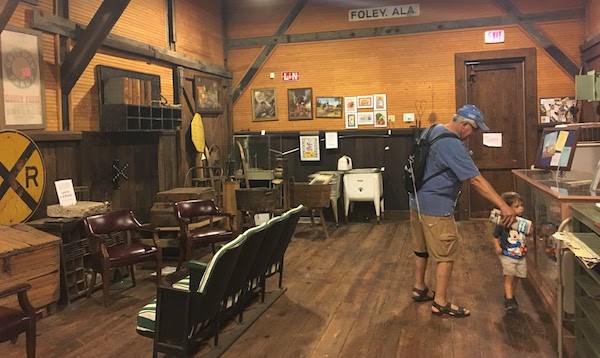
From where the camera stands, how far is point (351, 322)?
3805 mm

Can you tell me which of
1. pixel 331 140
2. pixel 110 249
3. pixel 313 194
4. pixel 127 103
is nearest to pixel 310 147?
pixel 331 140

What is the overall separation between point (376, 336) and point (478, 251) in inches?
113

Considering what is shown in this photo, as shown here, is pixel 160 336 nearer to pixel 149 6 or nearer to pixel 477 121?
pixel 477 121

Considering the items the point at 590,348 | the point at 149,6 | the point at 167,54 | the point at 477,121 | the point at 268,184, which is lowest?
the point at 590,348

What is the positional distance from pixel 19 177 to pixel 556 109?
7089 millimetres

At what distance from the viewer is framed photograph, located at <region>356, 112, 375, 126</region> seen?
8.27 m

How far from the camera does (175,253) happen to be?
5945mm

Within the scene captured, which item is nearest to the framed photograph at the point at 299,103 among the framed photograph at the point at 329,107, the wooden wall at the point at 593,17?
the framed photograph at the point at 329,107

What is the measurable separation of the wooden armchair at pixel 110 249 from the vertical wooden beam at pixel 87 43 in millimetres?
1547

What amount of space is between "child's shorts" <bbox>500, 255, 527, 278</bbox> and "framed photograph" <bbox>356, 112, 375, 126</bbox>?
474cm

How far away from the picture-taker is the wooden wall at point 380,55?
7598 mm

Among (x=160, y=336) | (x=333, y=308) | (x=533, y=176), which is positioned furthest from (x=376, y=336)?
(x=533, y=176)

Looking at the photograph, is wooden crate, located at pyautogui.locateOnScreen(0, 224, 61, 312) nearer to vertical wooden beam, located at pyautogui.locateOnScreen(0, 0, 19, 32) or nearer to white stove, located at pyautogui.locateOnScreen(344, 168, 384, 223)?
vertical wooden beam, located at pyautogui.locateOnScreen(0, 0, 19, 32)

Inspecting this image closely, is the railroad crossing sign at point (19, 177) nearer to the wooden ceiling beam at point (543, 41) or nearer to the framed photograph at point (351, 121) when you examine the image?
the framed photograph at point (351, 121)
